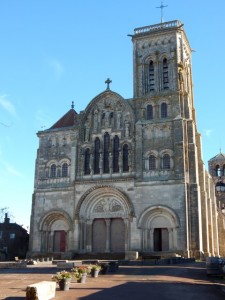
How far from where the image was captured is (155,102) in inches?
1588

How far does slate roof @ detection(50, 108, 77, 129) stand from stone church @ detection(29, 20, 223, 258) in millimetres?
259

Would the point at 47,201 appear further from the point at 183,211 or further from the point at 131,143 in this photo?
the point at 183,211

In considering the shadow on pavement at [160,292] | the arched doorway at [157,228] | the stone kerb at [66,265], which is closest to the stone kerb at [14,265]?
the stone kerb at [66,265]

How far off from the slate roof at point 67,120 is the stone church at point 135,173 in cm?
26

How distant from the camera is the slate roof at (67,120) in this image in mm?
44747

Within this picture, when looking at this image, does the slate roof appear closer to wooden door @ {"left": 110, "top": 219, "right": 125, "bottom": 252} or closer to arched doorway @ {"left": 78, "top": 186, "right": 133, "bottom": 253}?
arched doorway @ {"left": 78, "top": 186, "right": 133, "bottom": 253}

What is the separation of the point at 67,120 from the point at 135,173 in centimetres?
1251

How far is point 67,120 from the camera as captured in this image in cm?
4562

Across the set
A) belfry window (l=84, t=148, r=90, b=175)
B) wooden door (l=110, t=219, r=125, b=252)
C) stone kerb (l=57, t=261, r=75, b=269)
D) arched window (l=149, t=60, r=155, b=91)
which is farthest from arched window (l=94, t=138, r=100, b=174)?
stone kerb (l=57, t=261, r=75, b=269)

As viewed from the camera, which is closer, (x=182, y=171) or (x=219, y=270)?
(x=219, y=270)

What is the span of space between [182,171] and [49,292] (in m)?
26.1

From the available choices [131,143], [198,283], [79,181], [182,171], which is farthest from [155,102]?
[198,283]

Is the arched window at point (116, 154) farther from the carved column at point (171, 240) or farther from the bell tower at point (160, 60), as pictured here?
the carved column at point (171, 240)

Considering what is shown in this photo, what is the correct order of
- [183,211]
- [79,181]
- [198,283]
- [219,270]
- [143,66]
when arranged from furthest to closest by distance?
[143,66], [79,181], [183,211], [219,270], [198,283]
